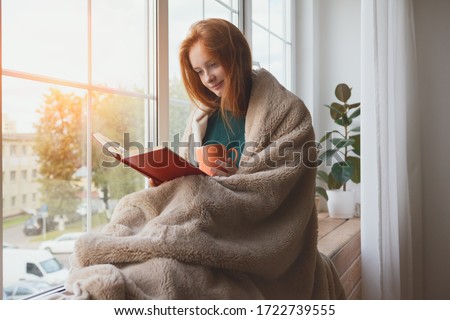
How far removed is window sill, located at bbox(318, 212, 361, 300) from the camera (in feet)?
6.58

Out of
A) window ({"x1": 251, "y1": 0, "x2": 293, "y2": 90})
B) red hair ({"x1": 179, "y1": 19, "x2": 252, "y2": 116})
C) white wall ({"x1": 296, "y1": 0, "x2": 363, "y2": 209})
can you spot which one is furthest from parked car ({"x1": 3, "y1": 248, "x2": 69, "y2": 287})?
white wall ({"x1": 296, "y1": 0, "x2": 363, "y2": 209})

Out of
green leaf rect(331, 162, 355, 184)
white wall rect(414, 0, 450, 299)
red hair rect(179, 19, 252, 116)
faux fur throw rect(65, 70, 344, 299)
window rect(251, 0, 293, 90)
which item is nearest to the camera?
faux fur throw rect(65, 70, 344, 299)

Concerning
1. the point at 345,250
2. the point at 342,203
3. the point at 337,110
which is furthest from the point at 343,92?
the point at 345,250

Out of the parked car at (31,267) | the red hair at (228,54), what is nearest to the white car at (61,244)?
the parked car at (31,267)

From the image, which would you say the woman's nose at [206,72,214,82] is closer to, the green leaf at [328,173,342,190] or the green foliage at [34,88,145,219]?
the green foliage at [34,88,145,219]

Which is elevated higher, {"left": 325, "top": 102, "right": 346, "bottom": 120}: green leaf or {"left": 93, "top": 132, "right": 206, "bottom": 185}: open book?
{"left": 325, "top": 102, "right": 346, "bottom": 120}: green leaf

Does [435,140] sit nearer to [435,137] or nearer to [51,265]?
[435,137]

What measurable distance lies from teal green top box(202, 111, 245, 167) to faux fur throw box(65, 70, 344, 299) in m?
0.11

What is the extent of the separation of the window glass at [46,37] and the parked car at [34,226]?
0.39m

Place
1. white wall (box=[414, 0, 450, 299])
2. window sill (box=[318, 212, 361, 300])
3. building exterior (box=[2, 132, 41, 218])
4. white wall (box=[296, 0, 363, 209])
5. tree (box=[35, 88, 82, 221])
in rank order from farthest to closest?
white wall (box=[296, 0, 363, 209]) → white wall (box=[414, 0, 450, 299]) → window sill (box=[318, 212, 361, 300]) → tree (box=[35, 88, 82, 221]) → building exterior (box=[2, 132, 41, 218])

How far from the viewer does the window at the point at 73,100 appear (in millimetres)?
1182

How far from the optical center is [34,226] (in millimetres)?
1250

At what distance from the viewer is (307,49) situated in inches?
125
